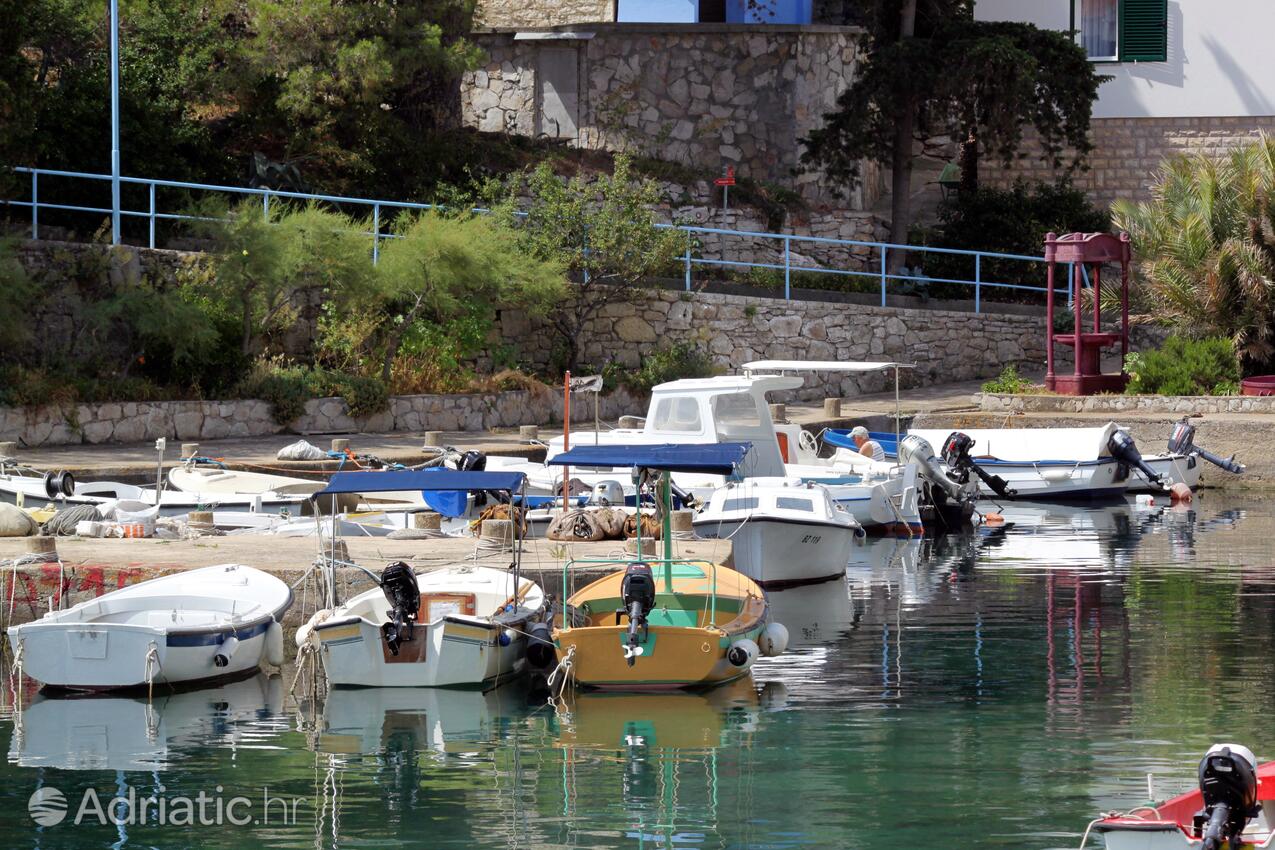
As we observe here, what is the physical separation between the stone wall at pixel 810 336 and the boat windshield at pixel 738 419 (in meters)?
8.76

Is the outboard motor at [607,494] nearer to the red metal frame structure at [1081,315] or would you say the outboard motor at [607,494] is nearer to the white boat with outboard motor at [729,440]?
the white boat with outboard motor at [729,440]

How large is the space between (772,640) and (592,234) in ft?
54.1

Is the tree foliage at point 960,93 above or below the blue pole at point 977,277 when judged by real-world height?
above

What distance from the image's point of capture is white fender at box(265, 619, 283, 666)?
52.0ft

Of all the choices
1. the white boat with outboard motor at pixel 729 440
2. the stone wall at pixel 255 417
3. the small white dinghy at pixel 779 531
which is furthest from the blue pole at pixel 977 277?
the small white dinghy at pixel 779 531

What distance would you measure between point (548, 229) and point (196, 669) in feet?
56.7

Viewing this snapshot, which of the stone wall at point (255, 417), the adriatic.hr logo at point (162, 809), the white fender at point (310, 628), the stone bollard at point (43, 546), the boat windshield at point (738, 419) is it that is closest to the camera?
the adriatic.hr logo at point (162, 809)

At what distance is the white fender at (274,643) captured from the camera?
1584cm

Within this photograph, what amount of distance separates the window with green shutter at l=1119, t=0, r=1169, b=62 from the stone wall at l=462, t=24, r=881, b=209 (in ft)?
20.9

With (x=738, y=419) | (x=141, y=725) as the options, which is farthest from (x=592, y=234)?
(x=141, y=725)

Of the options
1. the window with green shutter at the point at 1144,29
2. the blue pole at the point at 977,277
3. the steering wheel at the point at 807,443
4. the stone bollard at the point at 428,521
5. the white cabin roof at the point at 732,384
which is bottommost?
the stone bollard at the point at 428,521

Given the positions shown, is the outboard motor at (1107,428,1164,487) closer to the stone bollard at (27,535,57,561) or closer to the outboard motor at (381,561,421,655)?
the outboard motor at (381,561,421,655)

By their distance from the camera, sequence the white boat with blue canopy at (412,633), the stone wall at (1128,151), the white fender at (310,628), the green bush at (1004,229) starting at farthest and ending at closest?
the stone wall at (1128,151) → the green bush at (1004,229) → the white fender at (310,628) → the white boat with blue canopy at (412,633)

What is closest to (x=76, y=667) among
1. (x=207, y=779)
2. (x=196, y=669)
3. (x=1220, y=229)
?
(x=196, y=669)
